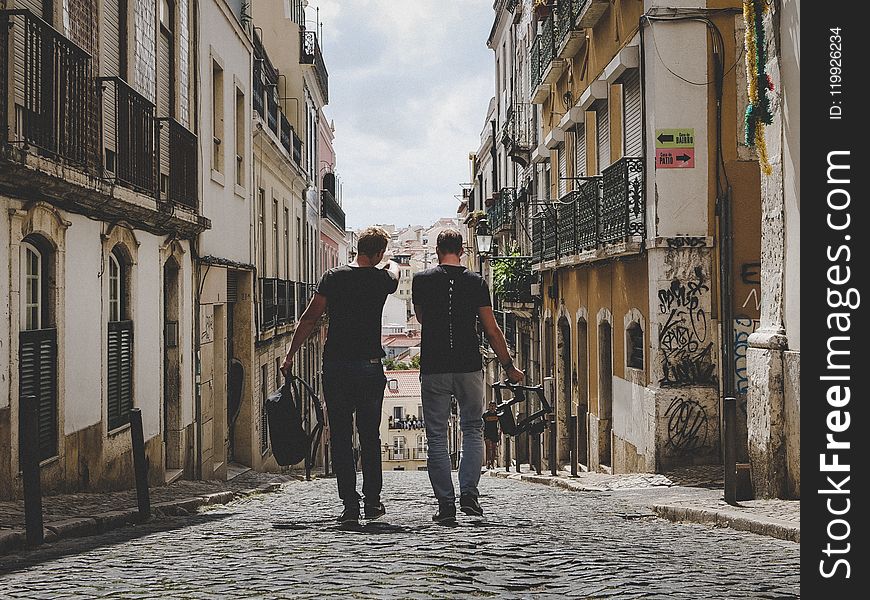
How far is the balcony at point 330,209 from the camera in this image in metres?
37.9

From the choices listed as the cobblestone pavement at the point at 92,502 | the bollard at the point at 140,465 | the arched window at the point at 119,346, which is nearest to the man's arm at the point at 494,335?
the bollard at the point at 140,465

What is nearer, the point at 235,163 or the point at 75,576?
the point at 75,576

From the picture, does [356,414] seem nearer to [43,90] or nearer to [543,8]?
[43,90]

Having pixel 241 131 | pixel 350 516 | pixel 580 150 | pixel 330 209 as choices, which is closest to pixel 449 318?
pixel 350 516

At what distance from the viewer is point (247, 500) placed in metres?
11.6

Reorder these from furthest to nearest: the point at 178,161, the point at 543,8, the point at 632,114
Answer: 1. the point at 543,8
2. the point at 632,114
3. the point at 178,161

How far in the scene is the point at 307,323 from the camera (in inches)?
274

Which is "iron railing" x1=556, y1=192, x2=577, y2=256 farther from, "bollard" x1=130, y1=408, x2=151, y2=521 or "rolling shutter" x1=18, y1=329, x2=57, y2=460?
"bollard" x1=130, y1=408, x2=151, y2=521

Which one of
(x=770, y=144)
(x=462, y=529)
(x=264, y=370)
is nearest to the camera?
(x=462, y=529)

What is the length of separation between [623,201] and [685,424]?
3117 mm

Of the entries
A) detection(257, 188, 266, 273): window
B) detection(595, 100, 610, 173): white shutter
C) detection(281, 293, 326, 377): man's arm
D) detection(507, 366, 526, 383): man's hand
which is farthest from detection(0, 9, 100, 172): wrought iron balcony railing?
detection(257, 188, 266, 273): window
